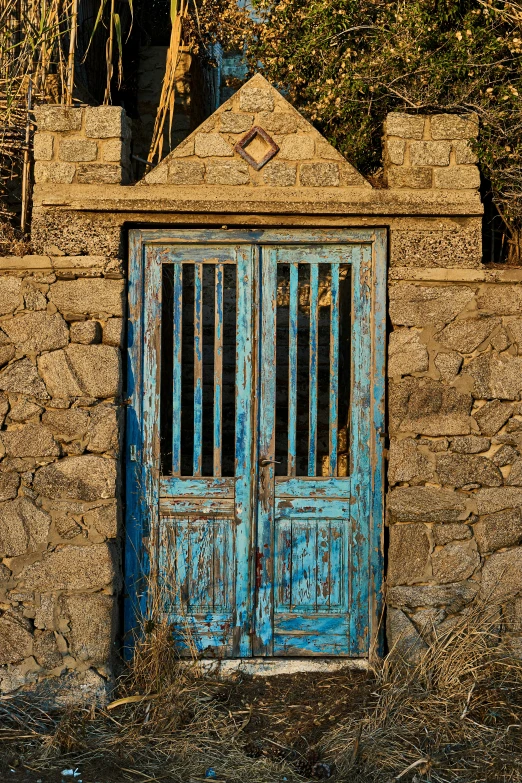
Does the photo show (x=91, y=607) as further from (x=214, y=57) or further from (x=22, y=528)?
(x=214, y=57)

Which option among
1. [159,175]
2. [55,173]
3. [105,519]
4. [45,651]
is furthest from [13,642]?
[159,175]

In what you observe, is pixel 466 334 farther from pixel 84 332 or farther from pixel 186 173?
pixel 84 332

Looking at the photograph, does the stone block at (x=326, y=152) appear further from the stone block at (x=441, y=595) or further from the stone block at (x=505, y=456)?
the stone block at (x=441, y=595)

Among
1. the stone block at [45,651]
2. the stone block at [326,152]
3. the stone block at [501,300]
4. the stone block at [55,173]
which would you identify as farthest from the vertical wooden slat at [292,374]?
the stone block at [45,651]

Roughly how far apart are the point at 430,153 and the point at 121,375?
7.16ft

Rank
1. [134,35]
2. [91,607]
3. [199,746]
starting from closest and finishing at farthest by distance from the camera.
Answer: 1. [199,746]
2. [91,607]
3. [134,35]

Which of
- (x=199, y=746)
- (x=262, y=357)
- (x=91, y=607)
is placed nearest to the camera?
(x=199, y=746)

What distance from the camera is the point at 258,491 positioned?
4.73m

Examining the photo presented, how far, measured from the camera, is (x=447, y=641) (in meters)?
4.45

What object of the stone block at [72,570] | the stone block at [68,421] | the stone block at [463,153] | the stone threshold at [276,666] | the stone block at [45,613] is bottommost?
the stone threshold at [276,666]

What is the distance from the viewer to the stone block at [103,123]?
460cm

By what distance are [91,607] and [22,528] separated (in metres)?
0.58

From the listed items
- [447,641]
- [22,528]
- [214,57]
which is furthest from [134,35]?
[447,641]

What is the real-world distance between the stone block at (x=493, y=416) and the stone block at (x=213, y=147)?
6.78 ft
